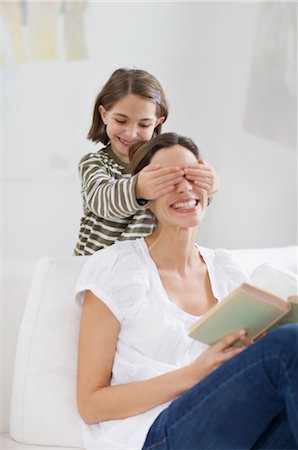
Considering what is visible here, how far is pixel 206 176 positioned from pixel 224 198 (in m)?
1.99

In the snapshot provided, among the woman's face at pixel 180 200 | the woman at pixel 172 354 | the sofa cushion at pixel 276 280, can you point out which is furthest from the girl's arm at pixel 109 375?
the sofa cushion at pixel 276 280

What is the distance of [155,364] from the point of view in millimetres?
1714

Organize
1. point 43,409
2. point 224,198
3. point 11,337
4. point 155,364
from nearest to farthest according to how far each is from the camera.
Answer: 1. point 155,364
2. point 43,409
3. point 11,337
4. point 224,198

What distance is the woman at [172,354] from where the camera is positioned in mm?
1511

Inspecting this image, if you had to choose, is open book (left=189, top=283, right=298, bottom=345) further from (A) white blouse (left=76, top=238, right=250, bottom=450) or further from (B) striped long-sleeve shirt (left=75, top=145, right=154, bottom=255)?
(B) striped long-sleeve shirt (left=75, top=145, right=154, bottom=255)

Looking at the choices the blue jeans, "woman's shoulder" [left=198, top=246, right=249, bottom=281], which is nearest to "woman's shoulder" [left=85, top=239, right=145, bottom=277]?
"woman's shoulder" [left=198, top=246, right=249, bottom=281]

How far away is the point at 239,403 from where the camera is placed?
152 centimetres

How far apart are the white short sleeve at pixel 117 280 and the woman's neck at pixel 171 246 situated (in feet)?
0.17

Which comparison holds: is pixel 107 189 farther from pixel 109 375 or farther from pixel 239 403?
pixel 239 403

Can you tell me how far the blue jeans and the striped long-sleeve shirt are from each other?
599mm

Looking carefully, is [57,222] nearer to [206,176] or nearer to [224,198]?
[224,198]

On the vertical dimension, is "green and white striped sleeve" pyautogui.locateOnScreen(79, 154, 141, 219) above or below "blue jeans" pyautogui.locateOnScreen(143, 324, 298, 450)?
above

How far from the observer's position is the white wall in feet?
11.0

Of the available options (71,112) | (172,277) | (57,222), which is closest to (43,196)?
(57,222)
